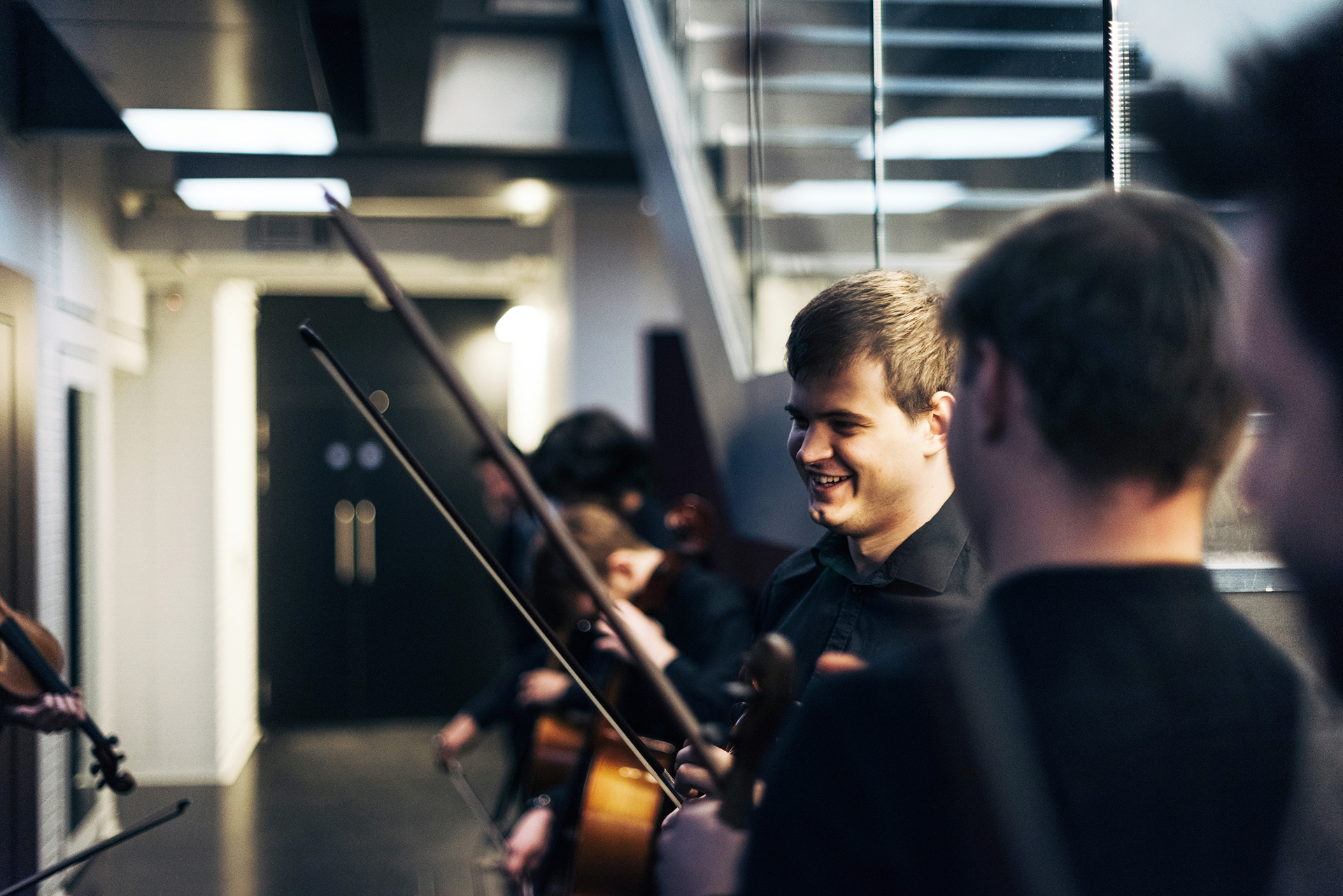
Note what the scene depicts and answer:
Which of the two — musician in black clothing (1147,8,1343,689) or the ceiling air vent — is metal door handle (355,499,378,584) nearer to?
the ceiling air vent

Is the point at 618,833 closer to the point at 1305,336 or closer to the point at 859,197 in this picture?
the point at 859,197

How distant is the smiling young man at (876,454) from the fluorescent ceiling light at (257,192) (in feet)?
11.5

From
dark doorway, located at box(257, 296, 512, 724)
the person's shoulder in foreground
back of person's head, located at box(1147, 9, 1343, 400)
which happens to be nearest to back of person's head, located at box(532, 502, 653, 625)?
back of person's head, located at box(1147, 9, 1343, 400)

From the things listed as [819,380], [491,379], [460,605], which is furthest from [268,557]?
[819,380]

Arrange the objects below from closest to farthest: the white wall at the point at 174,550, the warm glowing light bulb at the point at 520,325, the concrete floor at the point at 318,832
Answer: the concrete floor at the point at 318,832
the white wall at the point at 174,550
the warm glowing light bulb at the point at 520,325

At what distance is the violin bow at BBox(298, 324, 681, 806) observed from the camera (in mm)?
1051

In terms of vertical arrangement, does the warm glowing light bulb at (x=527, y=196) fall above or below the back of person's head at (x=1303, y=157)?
above

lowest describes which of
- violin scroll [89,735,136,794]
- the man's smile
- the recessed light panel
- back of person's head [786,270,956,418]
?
violin scroll [89,735,136,794]

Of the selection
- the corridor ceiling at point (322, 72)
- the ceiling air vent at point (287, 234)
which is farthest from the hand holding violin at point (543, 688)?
the ceiling air vent at point (287, 234)

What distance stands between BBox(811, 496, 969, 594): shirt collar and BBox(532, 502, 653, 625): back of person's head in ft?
4.81

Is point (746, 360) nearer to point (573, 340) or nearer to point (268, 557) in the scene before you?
point (573, 340)

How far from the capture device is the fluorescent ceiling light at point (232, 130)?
3615 millimetres

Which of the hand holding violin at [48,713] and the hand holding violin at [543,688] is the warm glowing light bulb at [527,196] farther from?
the hand holding violin at [48,713]

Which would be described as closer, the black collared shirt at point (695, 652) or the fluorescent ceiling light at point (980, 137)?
the fluorescent ceiling light at point (980, 137)
